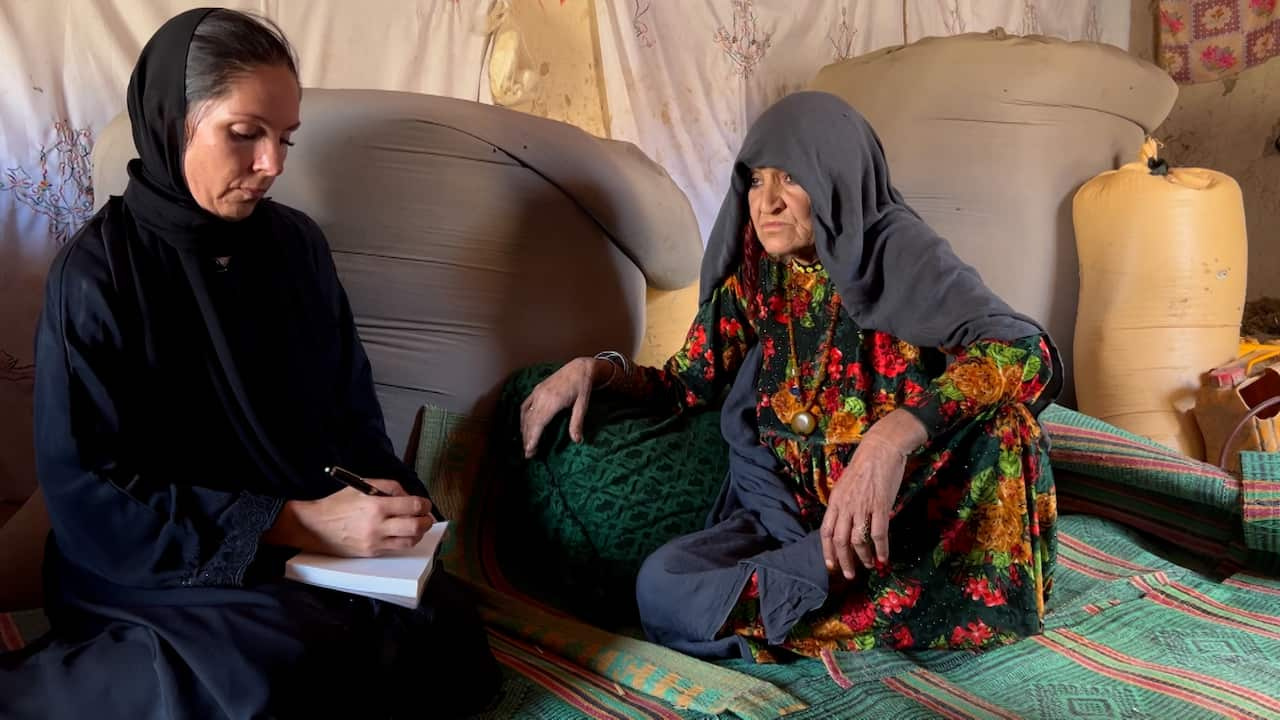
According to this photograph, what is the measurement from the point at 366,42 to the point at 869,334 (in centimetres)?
130

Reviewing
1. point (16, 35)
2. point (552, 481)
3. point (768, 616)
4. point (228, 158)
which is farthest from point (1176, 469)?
point (16, 35)

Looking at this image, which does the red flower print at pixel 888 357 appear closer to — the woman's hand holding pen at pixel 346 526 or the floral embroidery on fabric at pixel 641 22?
the woman's hand holding pen at pixel 346 526

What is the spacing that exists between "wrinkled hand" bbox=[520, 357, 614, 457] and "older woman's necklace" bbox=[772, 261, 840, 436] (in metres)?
0.32

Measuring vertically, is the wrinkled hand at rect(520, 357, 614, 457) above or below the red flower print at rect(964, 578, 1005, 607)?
above

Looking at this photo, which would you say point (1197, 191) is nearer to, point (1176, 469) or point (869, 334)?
point (1176, 469)

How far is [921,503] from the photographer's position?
4.98ft

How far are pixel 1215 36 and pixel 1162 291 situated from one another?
196 cm

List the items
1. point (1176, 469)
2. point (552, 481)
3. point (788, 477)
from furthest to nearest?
point (1176, 469)
point (552, 481)
point (788, 477)

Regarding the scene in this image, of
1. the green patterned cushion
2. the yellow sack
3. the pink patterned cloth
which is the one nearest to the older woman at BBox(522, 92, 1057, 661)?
the green patterned cushion

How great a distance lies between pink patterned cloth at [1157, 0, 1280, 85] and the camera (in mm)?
3562

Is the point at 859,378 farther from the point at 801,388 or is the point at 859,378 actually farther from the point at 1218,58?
the point at 1218,58

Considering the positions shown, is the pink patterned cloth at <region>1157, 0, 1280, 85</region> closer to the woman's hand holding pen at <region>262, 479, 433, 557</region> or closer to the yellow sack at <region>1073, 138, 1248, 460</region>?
the yellow sack at <region>1073, 138, 1248, 460</region>

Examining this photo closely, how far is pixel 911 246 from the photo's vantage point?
146 cm

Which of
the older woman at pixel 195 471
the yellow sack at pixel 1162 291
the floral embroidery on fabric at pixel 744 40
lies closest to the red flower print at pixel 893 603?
the older woman at pixel 195 471
